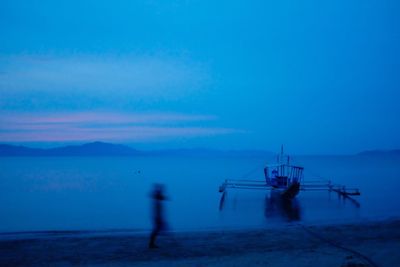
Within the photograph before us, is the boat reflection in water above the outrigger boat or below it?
below

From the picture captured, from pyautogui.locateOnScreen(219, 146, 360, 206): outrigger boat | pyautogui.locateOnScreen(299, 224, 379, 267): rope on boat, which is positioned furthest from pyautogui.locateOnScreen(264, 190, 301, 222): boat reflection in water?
pyautogui.locateOnScreen(299, 224, 379, 267): rope on boat

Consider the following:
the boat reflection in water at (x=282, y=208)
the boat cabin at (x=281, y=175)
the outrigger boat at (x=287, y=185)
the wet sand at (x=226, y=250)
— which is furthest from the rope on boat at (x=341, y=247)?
the boat cabin at (x=281, y=175)

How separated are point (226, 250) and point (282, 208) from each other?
19.8m

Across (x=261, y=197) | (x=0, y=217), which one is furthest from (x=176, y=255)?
(x=261, y=197)

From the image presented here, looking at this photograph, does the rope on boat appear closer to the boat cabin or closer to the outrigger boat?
the outrigger boat

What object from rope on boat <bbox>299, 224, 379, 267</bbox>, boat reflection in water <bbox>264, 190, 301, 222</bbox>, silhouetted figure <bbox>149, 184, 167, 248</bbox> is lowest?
boat reflection in water <bbox>264, 190, 301, 222</bbox>

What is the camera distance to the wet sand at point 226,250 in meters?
9.74

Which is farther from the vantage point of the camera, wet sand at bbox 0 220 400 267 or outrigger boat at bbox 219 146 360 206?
outrigger boat at bbox 219 146 360 206

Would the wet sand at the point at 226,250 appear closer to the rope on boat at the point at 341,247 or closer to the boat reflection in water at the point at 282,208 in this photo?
the rope on boat at the point at 341,247

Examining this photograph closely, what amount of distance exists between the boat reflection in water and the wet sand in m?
10.8

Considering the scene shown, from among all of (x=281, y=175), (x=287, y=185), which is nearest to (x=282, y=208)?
(x=287, y=185)

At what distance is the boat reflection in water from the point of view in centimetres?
2629

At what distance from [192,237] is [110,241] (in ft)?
8.94

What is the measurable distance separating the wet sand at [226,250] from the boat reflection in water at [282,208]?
10.8m
